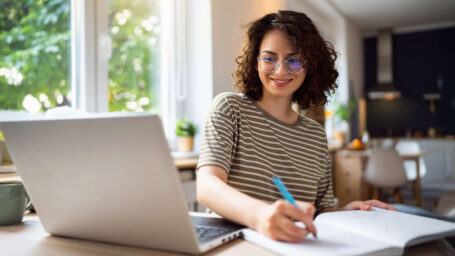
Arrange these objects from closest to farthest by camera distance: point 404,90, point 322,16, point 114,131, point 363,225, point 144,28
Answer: point 114,131 < point 363,225 < point 144,28 < point 322,16 < point 404,90

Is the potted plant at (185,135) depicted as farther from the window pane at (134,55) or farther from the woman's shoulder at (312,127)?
the woman's shoulder at (312,127)

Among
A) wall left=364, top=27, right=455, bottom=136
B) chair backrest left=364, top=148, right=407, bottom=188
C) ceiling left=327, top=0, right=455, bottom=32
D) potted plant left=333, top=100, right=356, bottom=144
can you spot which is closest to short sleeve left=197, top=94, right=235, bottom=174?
chair backrest left=364, top=148, right=407, bottom=188

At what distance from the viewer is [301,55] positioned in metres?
1.09

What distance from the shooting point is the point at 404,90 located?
6.83 metres

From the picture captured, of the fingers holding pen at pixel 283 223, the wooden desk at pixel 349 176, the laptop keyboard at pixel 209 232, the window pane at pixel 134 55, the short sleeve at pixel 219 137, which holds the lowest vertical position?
the wooden desk at pixel 349 176

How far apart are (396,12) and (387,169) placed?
9.52 feet

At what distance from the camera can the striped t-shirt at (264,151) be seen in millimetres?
1039

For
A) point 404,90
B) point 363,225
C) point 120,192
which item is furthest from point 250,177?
point 404,90

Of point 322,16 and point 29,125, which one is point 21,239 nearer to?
point 29,125

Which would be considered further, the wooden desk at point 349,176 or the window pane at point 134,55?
the wooden desk at point 349,176

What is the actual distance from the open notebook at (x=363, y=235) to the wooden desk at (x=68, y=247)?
0.03 m

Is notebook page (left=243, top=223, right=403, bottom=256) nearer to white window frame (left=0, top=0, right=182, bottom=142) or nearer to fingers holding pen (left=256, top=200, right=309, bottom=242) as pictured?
fingers holding pen (left=256, top=200, right=309, bottom=242)

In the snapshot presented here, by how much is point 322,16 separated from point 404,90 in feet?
6.98

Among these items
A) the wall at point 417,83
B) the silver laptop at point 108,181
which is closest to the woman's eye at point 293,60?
the silver laptop at point 108,181
